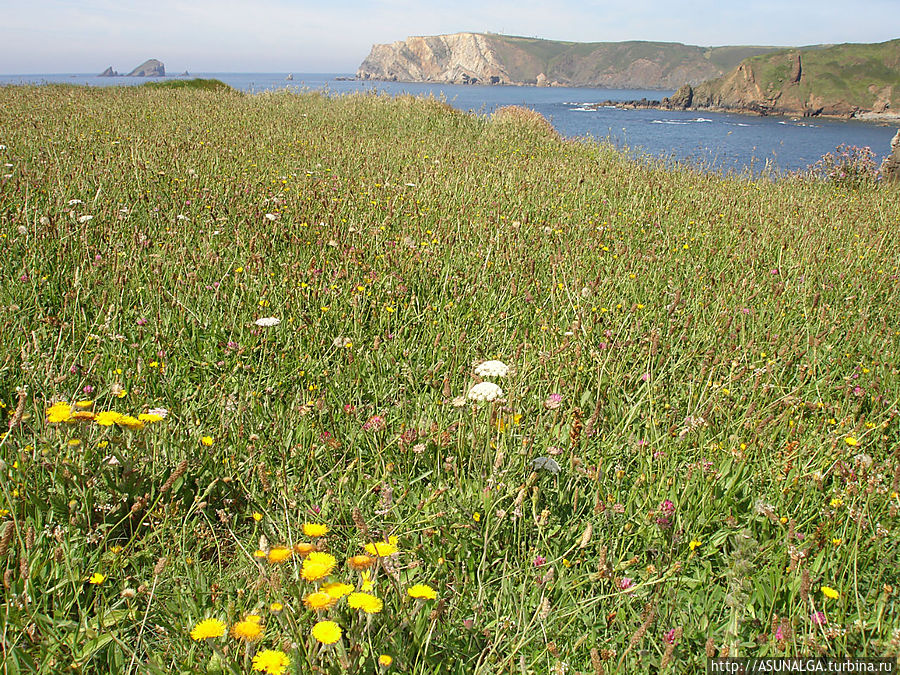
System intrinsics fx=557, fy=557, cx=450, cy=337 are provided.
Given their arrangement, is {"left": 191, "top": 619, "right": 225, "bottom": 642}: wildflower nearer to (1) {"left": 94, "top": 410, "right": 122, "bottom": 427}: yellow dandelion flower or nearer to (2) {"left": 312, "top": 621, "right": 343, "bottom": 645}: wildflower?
(2) {"left": 312, "top": 621, "right": 343, "bottom": 645}: wildflower

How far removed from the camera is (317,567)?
1.09m

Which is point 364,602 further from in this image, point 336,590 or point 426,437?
point 426,437

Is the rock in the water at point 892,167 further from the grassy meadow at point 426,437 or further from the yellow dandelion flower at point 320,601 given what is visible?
the yellow dandelion flower at point 320,601

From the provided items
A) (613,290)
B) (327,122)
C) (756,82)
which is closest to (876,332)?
(613,290)

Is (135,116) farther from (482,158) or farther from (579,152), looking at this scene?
(579,152)

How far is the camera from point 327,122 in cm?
980

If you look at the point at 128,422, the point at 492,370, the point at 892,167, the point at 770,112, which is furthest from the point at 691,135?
the point at 770,112

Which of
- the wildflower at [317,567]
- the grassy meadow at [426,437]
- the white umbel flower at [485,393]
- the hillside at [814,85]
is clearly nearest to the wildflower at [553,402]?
the grassy meadow at [426,437]

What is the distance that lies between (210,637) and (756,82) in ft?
406

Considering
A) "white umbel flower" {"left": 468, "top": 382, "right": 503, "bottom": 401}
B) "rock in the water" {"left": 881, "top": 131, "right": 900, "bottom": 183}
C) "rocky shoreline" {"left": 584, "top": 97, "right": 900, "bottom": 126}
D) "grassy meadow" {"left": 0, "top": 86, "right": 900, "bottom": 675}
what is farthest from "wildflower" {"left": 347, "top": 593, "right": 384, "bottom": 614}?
"rocky shoreline" {"left": 584, "top": 97, "right": 900, "bottom": 126}

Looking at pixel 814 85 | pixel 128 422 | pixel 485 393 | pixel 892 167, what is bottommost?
pixel 485 393

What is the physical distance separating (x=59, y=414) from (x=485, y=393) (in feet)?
4.21

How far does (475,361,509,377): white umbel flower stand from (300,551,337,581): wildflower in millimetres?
1187

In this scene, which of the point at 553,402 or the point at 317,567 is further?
the point at 553,402
